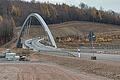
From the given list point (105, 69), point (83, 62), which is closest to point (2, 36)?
point (83, 62)

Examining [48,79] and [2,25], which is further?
[2,25]

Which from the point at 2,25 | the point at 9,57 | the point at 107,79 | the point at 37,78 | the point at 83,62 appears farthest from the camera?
the point at 2,25

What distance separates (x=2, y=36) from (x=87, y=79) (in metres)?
127

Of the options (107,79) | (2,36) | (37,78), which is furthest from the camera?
(2,36)

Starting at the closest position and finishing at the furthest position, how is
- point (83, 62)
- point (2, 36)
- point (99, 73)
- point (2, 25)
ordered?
point (99, 73), point (83, 62), point (2, 36), point (2, 25)

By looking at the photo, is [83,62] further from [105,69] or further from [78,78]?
[78,78]

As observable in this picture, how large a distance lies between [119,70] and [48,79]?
6511 millimetres

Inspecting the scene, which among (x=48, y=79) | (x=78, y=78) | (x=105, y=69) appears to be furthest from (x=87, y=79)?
(x=105, y=69)

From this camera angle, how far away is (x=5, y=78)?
1143 inches

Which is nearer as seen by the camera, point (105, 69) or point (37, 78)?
point (37, 78)

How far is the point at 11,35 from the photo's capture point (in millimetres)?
160000

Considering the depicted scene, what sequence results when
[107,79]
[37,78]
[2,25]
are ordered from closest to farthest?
1. [107,79]
2. [37,78]
3. [2,25]

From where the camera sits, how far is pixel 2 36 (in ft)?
494

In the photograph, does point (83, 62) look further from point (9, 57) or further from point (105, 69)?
point (9, 57)
